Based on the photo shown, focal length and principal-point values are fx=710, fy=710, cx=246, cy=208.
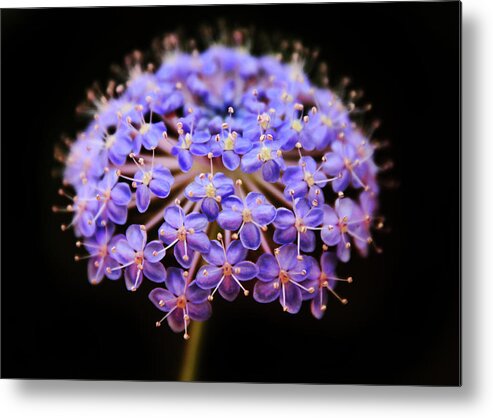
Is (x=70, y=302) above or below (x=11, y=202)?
below

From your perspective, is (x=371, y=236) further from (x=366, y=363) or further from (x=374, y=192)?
(x=366, y=363)

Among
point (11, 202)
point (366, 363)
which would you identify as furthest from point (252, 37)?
point (366, 363)

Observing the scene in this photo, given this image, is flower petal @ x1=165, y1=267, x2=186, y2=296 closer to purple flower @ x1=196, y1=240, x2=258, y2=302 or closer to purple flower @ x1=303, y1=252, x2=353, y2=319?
purple flower @ x1=196, y1=240, x2=258, y2=302

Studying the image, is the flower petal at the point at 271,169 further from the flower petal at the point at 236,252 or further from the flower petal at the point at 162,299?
the flower petal at the point at 162,299

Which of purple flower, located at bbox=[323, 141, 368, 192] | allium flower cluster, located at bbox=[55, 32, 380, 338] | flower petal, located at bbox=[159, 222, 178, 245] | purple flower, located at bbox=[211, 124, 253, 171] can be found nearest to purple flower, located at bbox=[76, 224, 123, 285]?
allium flower cluster, located at bbox=[55, 32, 380, 338]

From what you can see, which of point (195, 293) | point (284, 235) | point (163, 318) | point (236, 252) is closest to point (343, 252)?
point (284, 235)

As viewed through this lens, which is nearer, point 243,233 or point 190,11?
point 243,233

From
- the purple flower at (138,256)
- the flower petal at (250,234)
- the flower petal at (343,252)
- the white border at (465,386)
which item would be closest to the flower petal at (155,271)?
the purple flower at (138,256)
